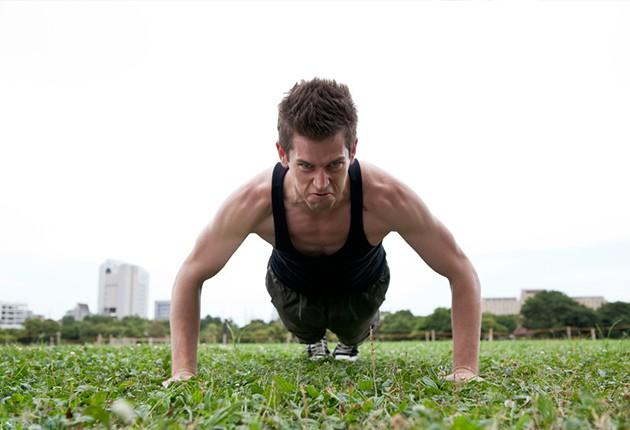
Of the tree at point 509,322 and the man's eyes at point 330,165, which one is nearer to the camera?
the man's eyes at point 330,165

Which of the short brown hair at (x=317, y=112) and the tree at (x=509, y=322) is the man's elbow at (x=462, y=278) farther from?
the tree at (x=509, y=322)

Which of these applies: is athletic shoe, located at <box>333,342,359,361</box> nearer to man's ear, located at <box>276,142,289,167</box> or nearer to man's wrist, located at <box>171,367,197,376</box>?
man's wrist, located at <box>171,367,197,376</box>

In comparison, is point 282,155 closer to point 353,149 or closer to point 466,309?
point 353,149

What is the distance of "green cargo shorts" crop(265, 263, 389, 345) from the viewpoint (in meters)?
4.73

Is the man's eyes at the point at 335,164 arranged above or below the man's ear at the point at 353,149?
below

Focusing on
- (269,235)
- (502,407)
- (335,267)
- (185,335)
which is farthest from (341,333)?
(502,407)

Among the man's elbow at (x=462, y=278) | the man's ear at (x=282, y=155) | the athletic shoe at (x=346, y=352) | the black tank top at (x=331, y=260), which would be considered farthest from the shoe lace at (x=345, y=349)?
the man's ear at (x=282, y=155)

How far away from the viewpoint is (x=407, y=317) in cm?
3909

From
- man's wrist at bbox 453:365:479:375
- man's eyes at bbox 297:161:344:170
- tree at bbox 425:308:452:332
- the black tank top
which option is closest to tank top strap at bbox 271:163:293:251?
the black tank top

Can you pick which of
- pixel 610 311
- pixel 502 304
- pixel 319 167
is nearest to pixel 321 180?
pixel 319 167

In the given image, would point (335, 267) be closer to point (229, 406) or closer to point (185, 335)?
point (185, 335)

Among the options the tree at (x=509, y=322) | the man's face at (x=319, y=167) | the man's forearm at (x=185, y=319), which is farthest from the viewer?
the tree at (x=509, y=322)

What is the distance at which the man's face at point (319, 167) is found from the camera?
3.05 meters

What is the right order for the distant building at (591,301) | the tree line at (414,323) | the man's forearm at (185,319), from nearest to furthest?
the man's forearm at (185,319)
the tree line at (414,323)
the distant building at (591,301)
